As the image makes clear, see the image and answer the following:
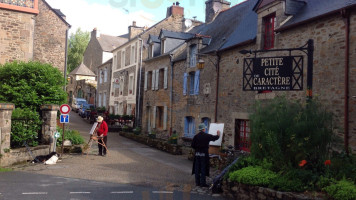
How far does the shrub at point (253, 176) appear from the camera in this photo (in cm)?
702

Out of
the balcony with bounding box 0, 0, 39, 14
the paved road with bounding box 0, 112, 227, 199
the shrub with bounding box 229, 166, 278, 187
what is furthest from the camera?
the balcony with bounding box 0, 0, 39, 14

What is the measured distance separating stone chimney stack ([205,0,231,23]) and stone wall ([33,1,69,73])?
9.25m

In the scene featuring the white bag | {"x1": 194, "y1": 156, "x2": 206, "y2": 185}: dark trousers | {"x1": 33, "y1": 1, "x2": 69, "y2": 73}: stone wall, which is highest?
{"x1": 33, "y1": 1, "x2": 69, "y2": 73}: stone wall

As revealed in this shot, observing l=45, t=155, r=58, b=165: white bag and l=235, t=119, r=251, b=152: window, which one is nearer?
l=45, t=155, r=58, b=165: white bag

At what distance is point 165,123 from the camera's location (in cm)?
2159

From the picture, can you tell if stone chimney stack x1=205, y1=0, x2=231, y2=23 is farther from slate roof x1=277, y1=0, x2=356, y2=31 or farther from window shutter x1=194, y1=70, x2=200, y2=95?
slate roof x1=277, y1=0, x2=356, y2=31

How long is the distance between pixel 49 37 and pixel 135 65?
814 cm

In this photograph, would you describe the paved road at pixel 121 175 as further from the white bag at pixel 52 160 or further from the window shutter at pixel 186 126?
the window shutter at pixel 186 126

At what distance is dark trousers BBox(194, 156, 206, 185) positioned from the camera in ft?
28.2

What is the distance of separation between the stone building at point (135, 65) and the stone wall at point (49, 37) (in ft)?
21.4

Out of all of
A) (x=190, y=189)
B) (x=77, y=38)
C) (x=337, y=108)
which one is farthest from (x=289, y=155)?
(x=77, y=38)

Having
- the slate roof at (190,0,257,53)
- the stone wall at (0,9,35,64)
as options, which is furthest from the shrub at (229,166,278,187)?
the stone wall at (0,9,35,64)

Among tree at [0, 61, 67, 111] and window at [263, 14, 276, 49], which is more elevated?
window at [263, 14, 276, 49]

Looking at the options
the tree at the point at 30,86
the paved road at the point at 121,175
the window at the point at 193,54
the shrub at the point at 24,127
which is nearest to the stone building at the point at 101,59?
the window at the point at 193,54
